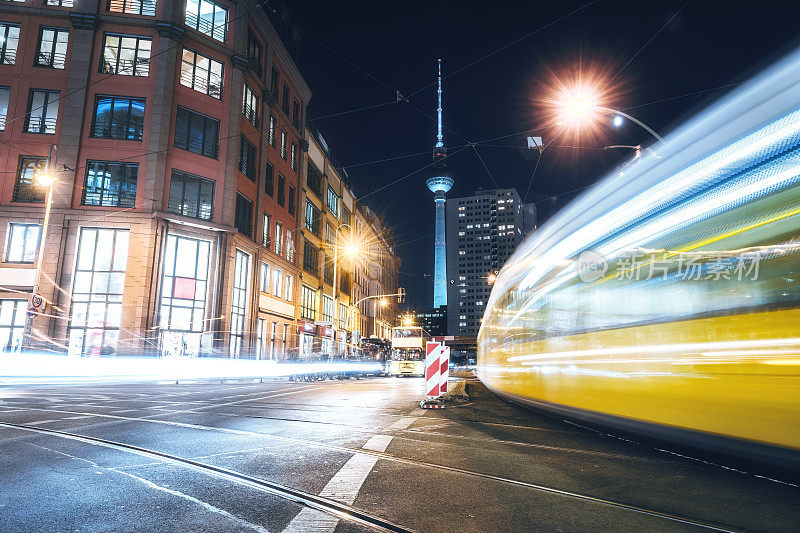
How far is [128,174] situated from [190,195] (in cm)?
315

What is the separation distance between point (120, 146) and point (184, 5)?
29.5ft

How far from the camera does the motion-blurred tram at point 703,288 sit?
3779 millimetres

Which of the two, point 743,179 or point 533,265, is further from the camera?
point 533,265

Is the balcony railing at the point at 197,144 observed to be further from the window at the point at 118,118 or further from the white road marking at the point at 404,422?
the white road marking at the point at 404,422

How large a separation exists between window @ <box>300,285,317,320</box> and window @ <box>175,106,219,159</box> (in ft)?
49.3

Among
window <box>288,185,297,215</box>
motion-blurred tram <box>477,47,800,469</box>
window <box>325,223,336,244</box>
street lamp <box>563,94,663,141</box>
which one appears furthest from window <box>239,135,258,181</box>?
motion-blurred tram <box>477,47,800,469</box>

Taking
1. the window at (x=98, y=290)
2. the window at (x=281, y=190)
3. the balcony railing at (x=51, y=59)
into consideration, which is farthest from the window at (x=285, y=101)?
the window at (x=98, y=290)

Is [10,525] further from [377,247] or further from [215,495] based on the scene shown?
[377,247]

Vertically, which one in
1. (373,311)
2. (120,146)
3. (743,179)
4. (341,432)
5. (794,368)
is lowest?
(341,432)

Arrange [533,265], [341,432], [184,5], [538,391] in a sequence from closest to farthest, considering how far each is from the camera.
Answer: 1. [341,432]
2. [538,391]
3. [533,265]
4. [184,5]

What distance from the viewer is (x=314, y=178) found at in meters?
46.6

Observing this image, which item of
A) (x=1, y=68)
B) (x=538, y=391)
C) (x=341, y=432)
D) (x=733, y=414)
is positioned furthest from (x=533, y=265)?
(x=1, y=68)

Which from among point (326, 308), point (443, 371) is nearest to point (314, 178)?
point (326, 308)

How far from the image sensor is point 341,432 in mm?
6746
